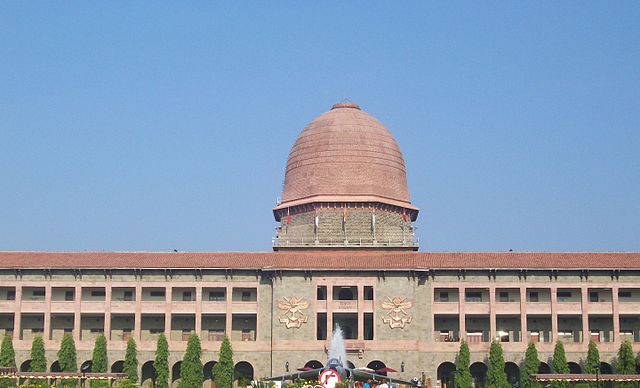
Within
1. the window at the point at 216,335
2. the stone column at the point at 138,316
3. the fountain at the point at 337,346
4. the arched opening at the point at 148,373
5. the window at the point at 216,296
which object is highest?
the window at the point at 216,296

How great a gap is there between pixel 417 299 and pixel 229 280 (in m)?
13.9

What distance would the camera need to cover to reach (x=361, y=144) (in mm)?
96375

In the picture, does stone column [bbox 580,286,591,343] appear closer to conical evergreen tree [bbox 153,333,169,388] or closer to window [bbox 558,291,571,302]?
window [bbox 558,291,571,302]

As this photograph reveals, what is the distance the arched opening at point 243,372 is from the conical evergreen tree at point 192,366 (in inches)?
110

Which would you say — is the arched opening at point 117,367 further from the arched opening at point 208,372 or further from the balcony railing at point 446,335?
the balcony railing at point 446,335

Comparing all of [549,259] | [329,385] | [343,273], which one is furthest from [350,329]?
[329,385]

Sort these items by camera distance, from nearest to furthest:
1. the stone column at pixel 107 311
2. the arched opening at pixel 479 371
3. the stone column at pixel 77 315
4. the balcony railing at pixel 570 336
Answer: the arched opening at pixel 479 371, the stone column at pixel 107 311, the stone column at pixel 77 315, the balcony railing at pixel 570 336

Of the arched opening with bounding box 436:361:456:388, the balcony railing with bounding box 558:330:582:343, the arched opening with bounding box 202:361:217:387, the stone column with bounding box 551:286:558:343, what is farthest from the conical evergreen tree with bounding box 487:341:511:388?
the arched opening with bounding box 202:361:217:387

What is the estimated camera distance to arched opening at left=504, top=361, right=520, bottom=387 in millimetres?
81744

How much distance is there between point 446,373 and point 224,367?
53.6 ft

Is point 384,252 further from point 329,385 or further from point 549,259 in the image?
point 329,385

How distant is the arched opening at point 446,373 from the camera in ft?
269

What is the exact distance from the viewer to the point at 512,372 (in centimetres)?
8244

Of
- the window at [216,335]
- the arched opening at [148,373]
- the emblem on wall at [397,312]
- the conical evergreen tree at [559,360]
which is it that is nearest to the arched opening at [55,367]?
the arched opening at [148,373]
